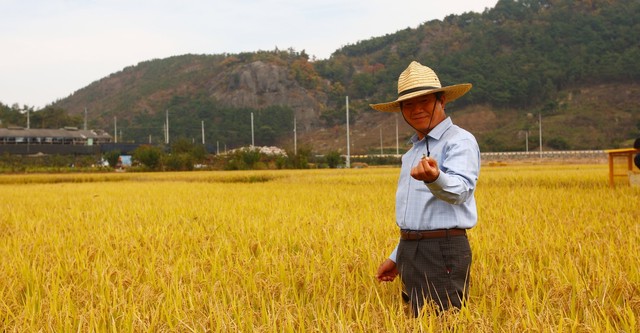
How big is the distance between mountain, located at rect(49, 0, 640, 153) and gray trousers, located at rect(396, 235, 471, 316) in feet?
171

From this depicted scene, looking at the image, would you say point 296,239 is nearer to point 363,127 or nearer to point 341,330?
point 341,330

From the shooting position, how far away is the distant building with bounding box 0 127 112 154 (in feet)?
149

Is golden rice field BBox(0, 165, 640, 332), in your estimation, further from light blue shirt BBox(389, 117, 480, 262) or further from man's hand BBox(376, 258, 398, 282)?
light blue shirt BBox(389, 117, 480, 262)

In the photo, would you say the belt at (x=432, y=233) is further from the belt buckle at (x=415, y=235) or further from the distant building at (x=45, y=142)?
the distant building at (x=45, y=142)

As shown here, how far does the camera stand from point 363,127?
78062 mm

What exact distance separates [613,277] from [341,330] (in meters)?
1.64

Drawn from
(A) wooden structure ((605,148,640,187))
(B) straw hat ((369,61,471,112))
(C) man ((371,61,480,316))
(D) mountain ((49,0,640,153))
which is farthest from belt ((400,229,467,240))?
(D) mountain ((49,0,640,153))

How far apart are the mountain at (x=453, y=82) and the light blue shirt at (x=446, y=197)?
52027mm

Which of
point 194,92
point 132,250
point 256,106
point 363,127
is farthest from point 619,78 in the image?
point 132,250

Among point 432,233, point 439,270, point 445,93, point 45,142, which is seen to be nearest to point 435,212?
point 432,233

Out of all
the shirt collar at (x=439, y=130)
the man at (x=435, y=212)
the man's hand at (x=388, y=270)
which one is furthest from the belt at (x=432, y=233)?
the shirt collar at (x=439, y=130)

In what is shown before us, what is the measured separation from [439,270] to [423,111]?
616mm

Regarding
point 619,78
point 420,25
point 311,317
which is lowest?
point 311,317

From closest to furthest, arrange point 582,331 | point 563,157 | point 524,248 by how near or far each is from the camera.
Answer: point 582,331 < point 524,248 < point 563,157
